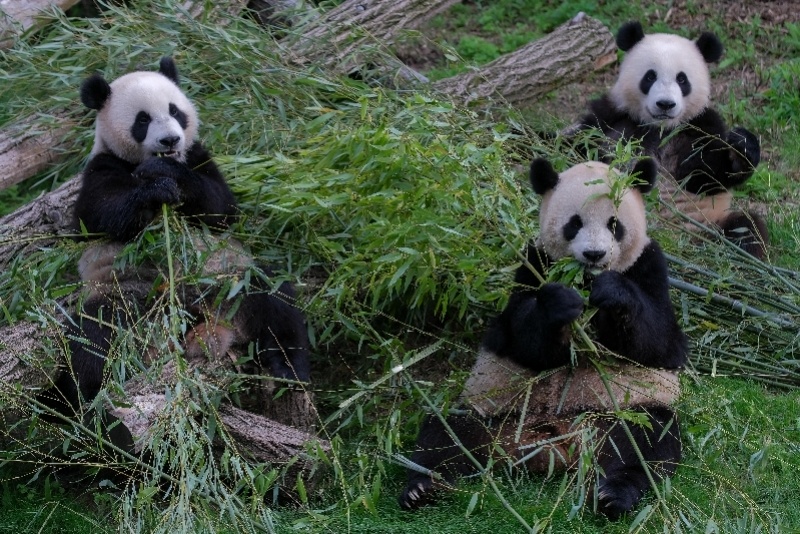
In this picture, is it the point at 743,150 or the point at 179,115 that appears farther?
the point at 743,150

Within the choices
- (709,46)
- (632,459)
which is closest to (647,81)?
(709,46)

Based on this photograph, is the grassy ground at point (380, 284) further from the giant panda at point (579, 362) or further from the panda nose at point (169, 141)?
the panda nose at point (169, 141)

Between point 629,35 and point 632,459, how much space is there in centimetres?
437

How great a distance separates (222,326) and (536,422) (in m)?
1.87

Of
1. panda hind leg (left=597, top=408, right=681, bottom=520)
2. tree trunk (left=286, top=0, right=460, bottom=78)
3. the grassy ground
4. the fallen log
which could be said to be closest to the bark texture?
the fallen log

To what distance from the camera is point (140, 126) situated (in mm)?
6703

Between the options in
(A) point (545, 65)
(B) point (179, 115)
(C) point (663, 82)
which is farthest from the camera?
(A) point (545, 65)

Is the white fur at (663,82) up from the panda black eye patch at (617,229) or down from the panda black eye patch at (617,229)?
down

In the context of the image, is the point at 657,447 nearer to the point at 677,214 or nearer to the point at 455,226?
the point at 455,226

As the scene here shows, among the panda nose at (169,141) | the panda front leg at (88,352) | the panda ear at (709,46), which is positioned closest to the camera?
the panda front leg at (88,352)

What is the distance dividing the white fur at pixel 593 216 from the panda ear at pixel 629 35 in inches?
133

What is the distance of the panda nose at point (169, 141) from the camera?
6.58 metres

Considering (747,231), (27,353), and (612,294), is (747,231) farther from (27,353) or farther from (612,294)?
(27,353)

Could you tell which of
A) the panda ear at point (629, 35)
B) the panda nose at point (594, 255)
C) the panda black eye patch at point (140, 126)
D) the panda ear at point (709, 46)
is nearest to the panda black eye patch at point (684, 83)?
the panda ear at point (709, 46)
